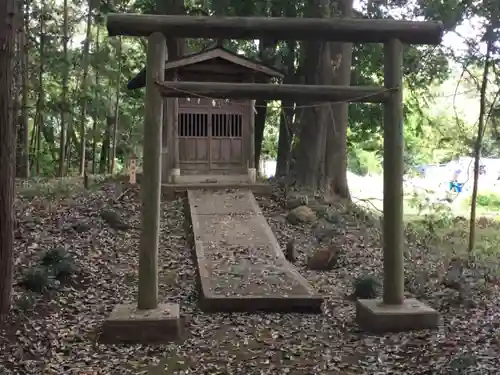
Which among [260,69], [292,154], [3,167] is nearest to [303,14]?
[260,69]

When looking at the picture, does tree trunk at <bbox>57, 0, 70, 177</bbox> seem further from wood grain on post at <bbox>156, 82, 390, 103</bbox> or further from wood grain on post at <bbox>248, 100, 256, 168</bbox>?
wood grain on post at <bbox>156, 82, 390, 103</bbox>

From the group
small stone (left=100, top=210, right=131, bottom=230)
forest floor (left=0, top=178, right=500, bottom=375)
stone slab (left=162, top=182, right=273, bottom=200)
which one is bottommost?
forest floor (left=0, top=178, right=500, bottom=375)

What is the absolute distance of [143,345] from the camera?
17.3 feet

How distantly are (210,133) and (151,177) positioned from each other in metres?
7.72

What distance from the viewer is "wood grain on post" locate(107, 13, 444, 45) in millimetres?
5457

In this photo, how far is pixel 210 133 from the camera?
1318 cm

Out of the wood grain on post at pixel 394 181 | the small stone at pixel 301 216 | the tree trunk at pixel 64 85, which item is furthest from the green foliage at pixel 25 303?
the tree trunk at pixel 64 85

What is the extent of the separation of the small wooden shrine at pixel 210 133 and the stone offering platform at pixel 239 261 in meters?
1.14

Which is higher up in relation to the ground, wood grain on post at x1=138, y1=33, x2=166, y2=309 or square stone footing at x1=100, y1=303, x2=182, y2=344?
wood grain on post at x1=138, y1=33, x2=166, y2=309

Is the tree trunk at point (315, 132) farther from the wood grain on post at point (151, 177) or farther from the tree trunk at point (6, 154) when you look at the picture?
the tree trunk at point (6, 154)

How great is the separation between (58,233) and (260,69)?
591 centimetres

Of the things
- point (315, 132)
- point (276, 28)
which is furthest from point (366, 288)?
point (315, 132)

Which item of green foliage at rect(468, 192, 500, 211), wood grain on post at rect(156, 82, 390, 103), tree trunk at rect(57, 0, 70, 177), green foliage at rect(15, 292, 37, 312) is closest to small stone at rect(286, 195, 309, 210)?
wood grain on post at rect(156, 82, 390, 103)

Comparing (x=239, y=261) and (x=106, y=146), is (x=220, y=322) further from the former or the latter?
(x=106, y=146)
